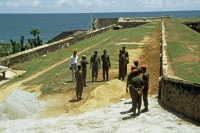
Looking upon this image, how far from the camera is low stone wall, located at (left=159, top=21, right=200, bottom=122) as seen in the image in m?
10.2

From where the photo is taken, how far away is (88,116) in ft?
37.2

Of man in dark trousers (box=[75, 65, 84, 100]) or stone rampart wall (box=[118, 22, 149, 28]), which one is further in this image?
stone rampart wall (box=[118, 22, 149, 28])

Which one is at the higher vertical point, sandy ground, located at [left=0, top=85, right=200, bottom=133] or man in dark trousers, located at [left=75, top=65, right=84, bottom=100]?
man in dark trousers, located at [left=75, top=65, right=84, bottom=100]

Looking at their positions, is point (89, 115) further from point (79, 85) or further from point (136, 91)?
point (79, 85)

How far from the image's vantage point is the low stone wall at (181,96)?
400 inches

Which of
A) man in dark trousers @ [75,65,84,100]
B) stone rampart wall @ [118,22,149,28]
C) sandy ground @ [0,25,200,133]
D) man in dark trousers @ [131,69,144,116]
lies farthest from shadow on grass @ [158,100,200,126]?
stone rampart wall @ [118,22,149,28]

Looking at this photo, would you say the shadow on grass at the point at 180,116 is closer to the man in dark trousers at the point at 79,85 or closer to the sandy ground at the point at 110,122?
the sandy ground at the point at 110,122

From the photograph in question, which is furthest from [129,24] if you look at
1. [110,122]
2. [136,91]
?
[110,122]

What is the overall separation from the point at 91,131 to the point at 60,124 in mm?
1374

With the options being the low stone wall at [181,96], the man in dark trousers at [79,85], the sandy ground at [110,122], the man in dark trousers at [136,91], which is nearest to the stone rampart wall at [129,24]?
the man in dark trousers at [79,85]

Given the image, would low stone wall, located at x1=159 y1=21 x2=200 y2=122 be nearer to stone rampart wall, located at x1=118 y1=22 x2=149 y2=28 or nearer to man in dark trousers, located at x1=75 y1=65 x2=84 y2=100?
man in dark trousers, located at x1=75 y1=65 x2=84 y2=100

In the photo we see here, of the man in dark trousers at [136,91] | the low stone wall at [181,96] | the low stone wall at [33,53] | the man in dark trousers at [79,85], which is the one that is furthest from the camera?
the low stone wall at [33,53]

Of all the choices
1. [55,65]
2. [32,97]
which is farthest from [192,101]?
[55,65]

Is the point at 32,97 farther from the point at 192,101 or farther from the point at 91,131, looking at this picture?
the point at 192,101
